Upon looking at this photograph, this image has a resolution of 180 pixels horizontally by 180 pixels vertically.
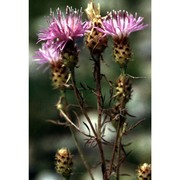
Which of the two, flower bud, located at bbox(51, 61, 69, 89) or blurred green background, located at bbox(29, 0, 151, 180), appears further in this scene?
blurred green background, located at bbox(29, 0, 151, 180)

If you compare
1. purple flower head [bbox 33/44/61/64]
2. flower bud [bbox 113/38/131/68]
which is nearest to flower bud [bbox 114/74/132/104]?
flower bud [bbox 113/38/131/68]

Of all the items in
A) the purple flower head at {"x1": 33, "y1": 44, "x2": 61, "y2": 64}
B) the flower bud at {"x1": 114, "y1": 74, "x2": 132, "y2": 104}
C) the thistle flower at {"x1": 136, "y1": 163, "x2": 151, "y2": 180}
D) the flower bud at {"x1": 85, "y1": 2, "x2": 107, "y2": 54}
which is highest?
the flower bud at {"x1": 85, "y1": 2, "x2": 107, "y2": 54}

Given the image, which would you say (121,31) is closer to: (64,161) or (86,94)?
(64,161)

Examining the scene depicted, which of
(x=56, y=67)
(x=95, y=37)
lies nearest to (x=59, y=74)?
(x=56, y=67)

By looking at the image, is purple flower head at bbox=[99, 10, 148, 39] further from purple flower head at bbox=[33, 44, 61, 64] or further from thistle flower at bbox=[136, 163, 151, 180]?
thistle flower at bbox=[136, 163, 151, 180]

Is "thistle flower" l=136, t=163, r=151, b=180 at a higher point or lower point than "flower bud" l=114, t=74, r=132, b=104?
lower
